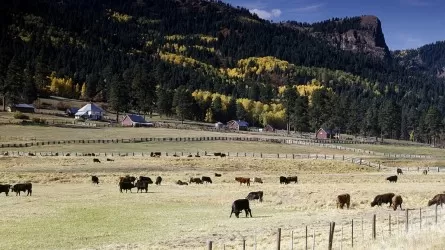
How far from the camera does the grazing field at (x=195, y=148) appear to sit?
93000mm

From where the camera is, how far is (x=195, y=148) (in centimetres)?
10031

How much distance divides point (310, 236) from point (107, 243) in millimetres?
9573

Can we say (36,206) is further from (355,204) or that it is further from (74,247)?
(355,204)

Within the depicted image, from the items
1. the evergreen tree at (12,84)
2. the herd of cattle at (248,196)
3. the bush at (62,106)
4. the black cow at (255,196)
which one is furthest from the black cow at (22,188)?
the bush at (62,106)

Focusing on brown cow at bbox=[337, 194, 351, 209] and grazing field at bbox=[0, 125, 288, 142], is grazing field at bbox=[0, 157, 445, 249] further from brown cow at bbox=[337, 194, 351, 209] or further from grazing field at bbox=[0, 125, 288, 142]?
grazing field at bbox=[0, 125, 288, 142]

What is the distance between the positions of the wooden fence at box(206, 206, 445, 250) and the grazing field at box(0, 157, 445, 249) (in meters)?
0.21

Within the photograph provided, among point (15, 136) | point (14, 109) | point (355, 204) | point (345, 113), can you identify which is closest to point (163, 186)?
point (355, 204)

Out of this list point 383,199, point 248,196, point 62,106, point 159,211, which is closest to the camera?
point 159,211

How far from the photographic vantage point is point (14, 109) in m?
144

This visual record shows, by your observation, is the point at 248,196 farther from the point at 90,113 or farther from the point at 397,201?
the point at 90,113

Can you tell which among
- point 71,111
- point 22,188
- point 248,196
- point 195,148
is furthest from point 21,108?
point 248,196

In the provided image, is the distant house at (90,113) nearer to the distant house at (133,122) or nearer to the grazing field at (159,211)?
the distant house at (133,122)

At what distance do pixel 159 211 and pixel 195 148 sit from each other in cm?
6533

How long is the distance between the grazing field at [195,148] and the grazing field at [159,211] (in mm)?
26515
